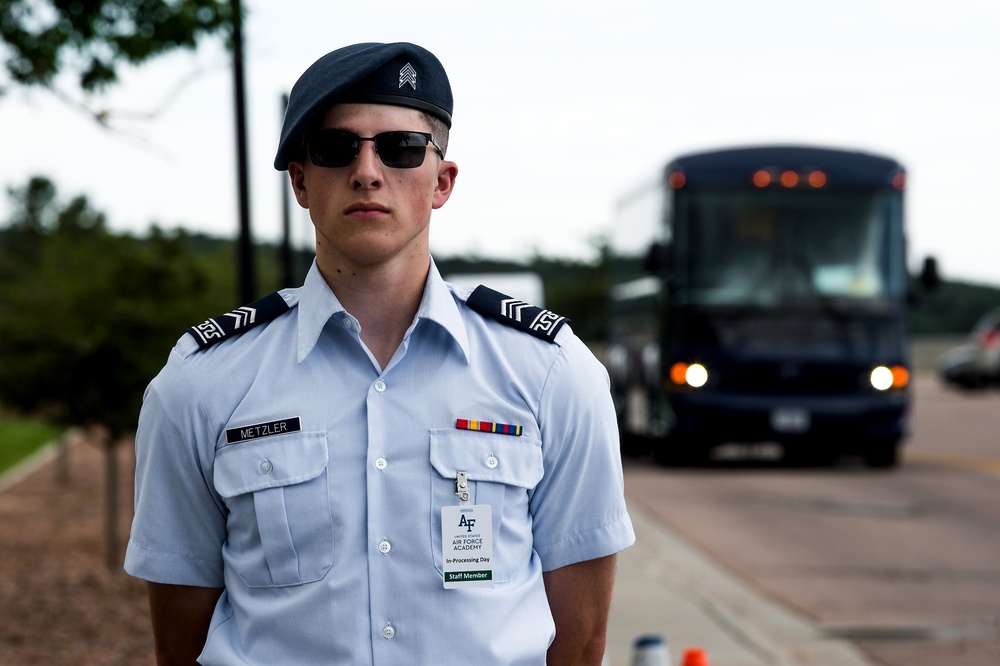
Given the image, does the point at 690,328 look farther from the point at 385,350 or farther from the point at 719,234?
the point at 385,350

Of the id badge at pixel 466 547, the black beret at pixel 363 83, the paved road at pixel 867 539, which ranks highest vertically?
the black beret at pixel 363 83

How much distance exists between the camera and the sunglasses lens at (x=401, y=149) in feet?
8.29

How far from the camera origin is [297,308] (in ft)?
8.68

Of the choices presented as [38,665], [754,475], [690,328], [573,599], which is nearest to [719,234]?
[690,328]

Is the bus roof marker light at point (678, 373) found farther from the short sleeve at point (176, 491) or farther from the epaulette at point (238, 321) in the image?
the short sleeve at point (176, 491)

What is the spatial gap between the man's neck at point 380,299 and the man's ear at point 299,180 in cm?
14

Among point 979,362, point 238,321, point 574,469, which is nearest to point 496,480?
point 574,469

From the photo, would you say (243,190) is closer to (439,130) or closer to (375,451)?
(439,130)

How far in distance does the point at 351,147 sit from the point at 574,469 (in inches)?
26.4

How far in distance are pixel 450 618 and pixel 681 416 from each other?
14.6 meters

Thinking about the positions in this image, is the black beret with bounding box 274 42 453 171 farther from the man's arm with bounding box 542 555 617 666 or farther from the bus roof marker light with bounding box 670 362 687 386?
the bus roof marker light with bounding box 670 362 687 386

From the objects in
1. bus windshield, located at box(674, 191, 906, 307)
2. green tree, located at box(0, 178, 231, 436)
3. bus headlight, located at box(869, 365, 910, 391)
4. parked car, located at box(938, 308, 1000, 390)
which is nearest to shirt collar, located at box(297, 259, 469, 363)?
green tree, located at box(0, 178, 231, 436)

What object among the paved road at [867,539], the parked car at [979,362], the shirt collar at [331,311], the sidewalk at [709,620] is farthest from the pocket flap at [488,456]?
the parked car at [979,362]

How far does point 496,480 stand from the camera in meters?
2.50
